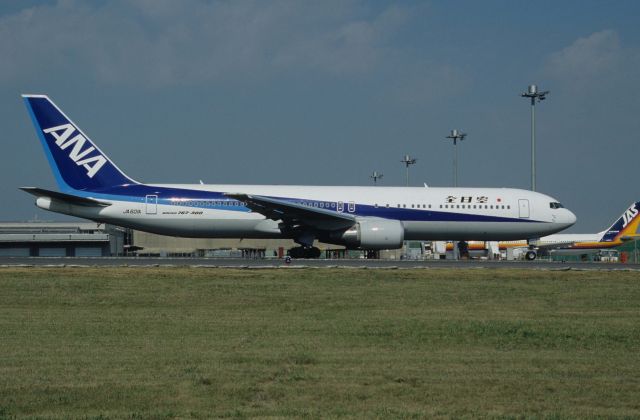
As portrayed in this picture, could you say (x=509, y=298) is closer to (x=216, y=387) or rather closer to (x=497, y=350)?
(x=497, y=350)

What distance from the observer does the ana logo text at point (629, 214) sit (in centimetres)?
6644

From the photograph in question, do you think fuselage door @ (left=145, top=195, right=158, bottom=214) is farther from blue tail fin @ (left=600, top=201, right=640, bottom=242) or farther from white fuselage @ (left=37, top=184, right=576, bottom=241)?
blue tail fin @ (left=600, top=201, right=640, bottom=242)

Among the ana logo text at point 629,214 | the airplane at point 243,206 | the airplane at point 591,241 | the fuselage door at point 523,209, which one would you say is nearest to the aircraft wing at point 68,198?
the airplane at point 243,206

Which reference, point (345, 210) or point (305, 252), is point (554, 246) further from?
point (305, 252)

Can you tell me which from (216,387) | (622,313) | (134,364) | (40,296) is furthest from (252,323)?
(622,313)

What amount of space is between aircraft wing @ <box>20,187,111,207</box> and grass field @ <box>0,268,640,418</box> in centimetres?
1245

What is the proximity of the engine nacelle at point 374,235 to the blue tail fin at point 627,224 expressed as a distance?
137 feet

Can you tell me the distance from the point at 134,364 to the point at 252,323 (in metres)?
4.00

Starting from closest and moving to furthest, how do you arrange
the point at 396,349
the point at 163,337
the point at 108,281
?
the point at 396,349 → the point at 163,337 → the point at 108,281

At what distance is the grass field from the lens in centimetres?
775

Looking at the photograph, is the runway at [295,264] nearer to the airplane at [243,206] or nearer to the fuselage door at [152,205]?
the airplane at [243,206]

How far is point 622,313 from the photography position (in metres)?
15.6

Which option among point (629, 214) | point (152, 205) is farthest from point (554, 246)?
point (152, 205)

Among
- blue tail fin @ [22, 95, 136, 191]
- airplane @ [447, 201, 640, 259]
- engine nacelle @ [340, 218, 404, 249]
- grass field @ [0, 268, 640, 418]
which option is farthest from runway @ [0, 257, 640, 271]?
airplane @ [447, 201, 640, 259]
